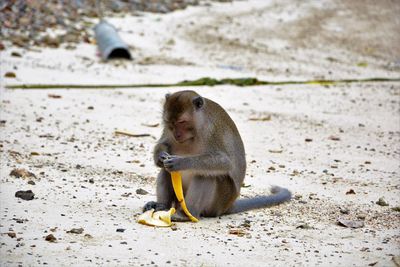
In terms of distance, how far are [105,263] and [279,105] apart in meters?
6.57

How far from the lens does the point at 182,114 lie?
6059 mm

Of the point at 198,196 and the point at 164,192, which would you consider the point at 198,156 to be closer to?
the point at 198,196

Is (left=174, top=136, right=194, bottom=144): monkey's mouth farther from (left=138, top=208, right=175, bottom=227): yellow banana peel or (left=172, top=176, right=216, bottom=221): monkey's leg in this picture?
(left=138, top=208, right=175, bottom=227): yellow banana peel

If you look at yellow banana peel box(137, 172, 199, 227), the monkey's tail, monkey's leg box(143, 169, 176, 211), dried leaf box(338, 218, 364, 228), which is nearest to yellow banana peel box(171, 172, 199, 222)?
yellow banana peel box(137, 172, 199, 227)

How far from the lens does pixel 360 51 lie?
16.3 m

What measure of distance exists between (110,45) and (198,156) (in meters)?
7.64

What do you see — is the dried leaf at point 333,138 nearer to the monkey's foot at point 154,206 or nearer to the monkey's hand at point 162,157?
the monkey's foot at point 154,206

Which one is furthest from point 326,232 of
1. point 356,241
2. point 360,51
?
point 360,51

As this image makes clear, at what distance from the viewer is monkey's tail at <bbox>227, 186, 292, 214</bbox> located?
6652 mm

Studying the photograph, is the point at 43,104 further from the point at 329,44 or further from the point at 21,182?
the point at 329,44

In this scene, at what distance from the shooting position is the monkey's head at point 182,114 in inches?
238

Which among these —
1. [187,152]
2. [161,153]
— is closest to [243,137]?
[187,152]

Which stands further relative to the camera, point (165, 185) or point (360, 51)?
point (360, 51)

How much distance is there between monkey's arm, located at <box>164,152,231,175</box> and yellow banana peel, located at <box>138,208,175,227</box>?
34 centimetres
